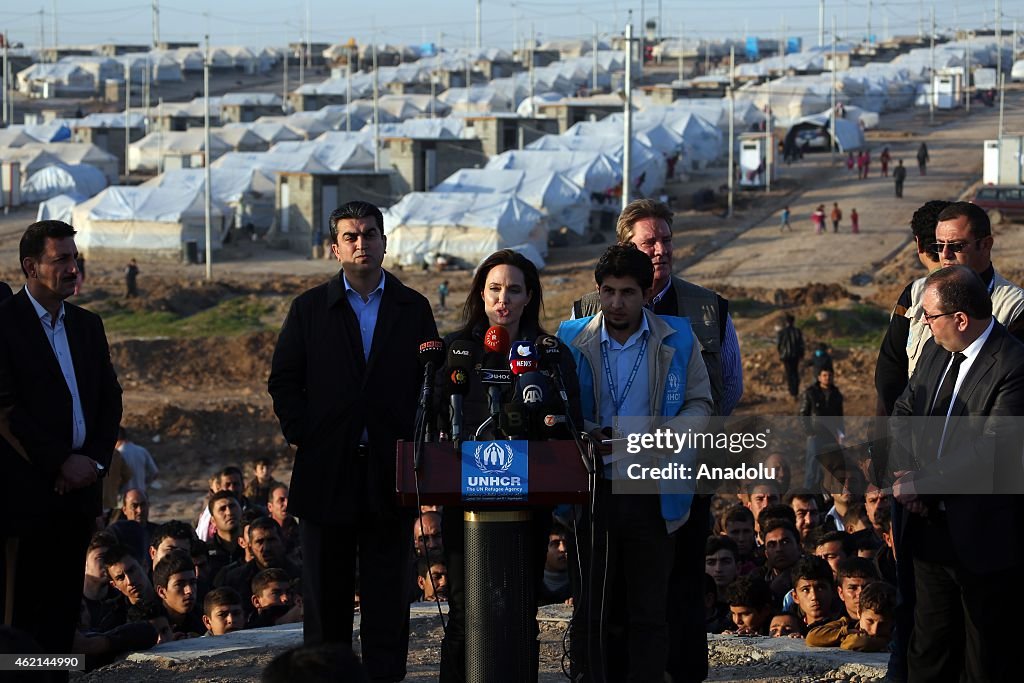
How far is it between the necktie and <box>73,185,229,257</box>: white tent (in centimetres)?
4072

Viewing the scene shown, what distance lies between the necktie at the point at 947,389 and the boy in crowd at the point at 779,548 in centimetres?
365

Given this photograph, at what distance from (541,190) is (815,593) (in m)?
38.3

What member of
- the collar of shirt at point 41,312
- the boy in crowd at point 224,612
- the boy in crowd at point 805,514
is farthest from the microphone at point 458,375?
the boy in crowd at point 805,514

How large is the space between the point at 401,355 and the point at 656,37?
470 feet

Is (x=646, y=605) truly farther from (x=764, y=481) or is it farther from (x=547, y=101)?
(x=547, y=101)

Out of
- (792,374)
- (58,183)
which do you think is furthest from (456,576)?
(58,183)

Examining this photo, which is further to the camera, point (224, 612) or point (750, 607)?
point (224, 612)

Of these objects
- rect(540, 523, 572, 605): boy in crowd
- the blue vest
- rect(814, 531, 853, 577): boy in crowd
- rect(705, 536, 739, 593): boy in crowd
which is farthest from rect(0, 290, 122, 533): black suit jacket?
rect(814, 531, 853, 577): boy in crowd

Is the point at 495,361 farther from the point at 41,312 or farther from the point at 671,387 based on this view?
the point at 41,312

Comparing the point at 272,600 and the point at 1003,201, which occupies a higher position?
the point at 1003,201

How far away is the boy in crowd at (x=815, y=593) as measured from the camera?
312 inches

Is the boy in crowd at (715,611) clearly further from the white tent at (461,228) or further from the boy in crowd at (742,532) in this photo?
the white tent at (461,228)

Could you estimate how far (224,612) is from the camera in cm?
835

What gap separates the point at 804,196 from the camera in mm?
50656
